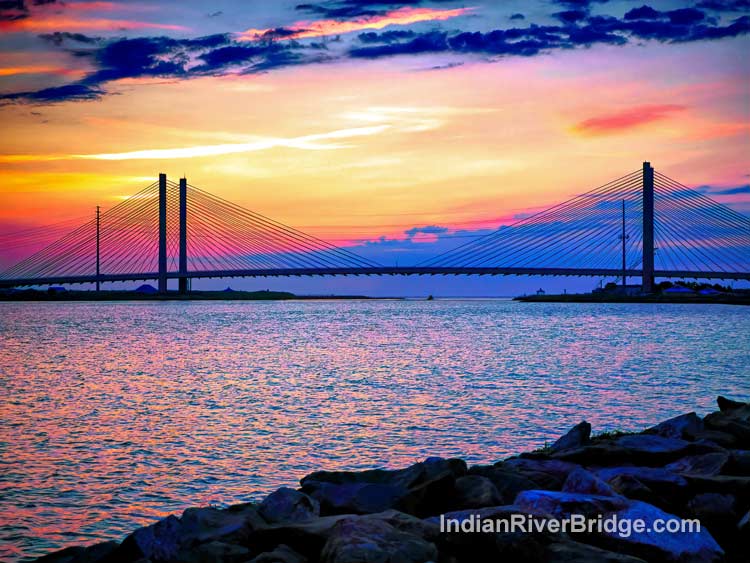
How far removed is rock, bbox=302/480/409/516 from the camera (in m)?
6.51

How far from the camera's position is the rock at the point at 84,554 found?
5773 millimetres

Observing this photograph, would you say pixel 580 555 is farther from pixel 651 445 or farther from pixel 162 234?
pixel 162 234

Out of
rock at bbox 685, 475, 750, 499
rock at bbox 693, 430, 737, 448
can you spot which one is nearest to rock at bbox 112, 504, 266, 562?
rock at bbox 685, 475, 750, 499

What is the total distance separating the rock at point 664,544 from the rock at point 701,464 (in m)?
2.12

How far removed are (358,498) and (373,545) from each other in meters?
1.95

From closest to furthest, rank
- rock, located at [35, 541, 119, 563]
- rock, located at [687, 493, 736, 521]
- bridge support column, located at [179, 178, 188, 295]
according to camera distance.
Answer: rock, located at [35, 541, 119, 563] < rock, located at [687, 493, 736, 521] < bridge support column, located at [179, 178, 188, 295]

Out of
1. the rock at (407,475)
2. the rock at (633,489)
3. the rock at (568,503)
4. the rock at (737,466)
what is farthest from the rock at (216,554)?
the rock at (737,466)

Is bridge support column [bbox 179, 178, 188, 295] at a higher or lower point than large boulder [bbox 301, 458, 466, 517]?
higher

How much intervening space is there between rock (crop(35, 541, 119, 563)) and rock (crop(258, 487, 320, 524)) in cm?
116

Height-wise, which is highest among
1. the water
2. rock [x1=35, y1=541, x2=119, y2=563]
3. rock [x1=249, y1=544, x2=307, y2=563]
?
rock [x1=249, y1=544, x2=307, y2=563]

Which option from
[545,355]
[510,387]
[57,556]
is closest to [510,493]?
[57,556]

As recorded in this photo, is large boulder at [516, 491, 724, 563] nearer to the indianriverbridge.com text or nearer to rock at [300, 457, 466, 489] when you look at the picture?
the indianriverbridge.com text

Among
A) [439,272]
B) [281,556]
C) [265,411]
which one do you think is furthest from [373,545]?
[439,272]

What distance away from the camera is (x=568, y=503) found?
550 centimetres
